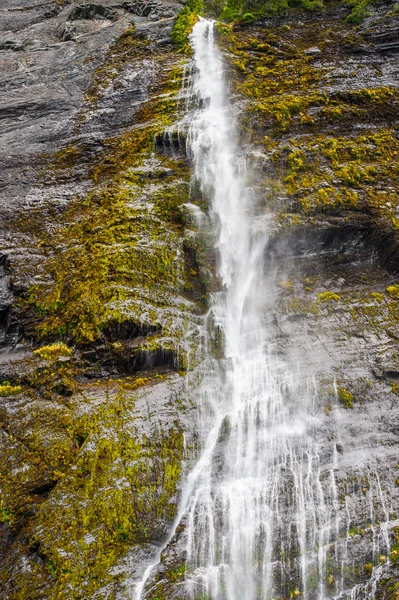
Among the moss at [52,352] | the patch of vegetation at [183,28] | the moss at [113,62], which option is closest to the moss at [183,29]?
the patch of vegetation at [183,28]

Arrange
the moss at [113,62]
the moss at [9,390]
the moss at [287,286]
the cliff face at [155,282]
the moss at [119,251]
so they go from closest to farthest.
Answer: the cliff face at [155,282] → the moss at [9,390] → the moss at [119,251] → the moss at [287,286] → the moss at [113,62]

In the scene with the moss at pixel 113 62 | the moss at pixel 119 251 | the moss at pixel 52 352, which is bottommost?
the moss at pixel 52 352

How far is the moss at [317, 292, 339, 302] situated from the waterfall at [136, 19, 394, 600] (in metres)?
0.86

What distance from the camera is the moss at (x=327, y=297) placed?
782 centimetres

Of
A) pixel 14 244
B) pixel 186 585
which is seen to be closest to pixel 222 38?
pixel 14 244

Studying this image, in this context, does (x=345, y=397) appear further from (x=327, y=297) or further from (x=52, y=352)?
(x=52, y=352)

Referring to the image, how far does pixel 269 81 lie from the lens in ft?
35.1

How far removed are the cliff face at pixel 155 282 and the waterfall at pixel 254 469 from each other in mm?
112

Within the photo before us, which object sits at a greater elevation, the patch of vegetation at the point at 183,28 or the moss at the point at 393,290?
the patch of vegetation at the point at 183,28

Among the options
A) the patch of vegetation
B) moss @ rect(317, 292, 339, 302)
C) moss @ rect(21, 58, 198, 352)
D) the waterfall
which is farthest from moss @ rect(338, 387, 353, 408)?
the patch of vegetation

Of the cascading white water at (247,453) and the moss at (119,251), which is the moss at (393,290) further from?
the moss at (119,251)

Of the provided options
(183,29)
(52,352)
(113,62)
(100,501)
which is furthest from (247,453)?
(183,29)

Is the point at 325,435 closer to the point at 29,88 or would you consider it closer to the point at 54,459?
the point at 54,459

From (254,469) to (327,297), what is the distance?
334cm
